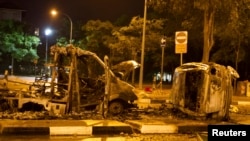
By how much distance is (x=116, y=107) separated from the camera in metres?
14.1

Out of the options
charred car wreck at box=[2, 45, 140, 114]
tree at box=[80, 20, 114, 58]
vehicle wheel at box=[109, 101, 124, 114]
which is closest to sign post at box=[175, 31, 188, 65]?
charred car wreck at box=[2, 45, 140, 114]

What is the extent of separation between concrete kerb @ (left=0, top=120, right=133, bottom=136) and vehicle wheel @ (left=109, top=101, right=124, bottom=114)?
1941mm

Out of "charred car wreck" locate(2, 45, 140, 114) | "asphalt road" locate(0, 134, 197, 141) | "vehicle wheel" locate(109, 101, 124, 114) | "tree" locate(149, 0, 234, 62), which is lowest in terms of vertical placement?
"asphalt road" locate(0, 134, 197, 141)

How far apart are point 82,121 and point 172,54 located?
3512 cm

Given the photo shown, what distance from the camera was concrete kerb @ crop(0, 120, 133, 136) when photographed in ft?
35.4

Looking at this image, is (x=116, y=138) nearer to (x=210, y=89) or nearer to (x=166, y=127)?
(x=166, y=127)

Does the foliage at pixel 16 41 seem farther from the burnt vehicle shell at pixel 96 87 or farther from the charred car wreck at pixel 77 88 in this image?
the burnt vehicle shell at pixel 96 87

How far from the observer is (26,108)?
44.6ft

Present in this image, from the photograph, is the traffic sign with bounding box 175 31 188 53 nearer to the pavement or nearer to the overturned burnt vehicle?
the overturned burnt vehicle

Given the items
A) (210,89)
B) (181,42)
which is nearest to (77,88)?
(210,89)

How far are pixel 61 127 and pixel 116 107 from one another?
10.8ft

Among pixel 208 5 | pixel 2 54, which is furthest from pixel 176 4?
pixel 2 54

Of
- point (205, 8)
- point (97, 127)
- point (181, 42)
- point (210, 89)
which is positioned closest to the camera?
point (97, 127)

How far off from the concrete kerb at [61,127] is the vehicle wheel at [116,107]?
1941mm
